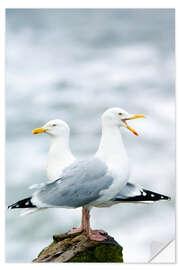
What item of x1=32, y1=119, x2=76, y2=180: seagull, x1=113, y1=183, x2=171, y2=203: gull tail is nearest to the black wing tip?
x1=113, y1=183, x2=171, y2=203: gull tail

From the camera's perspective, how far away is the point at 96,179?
2045 mm

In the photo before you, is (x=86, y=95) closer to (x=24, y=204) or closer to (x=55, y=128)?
(x=55, y=128)

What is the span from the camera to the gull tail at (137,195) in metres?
2.16

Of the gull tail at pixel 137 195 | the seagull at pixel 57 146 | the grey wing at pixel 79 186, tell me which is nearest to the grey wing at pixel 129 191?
the gull tail at pixel 137 195

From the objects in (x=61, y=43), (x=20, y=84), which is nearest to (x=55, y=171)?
(x=20, y=84)

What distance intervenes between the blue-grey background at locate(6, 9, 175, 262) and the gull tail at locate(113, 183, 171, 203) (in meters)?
0.10

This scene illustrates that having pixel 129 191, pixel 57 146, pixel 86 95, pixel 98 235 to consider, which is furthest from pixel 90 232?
pixel 86 95

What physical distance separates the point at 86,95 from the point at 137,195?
0.52m

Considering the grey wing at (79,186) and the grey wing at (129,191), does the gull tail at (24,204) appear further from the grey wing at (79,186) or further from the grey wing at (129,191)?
the grey wing at (129,191)

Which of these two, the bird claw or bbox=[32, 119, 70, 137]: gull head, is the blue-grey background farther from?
bbox=[32, 119, 70, 137]: gull head

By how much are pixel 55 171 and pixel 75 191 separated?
136 millimetres

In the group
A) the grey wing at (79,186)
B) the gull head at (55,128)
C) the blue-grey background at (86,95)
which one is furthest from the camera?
the blue-grey background at (86,95)

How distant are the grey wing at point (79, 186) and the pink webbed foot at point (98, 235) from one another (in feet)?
0.64
